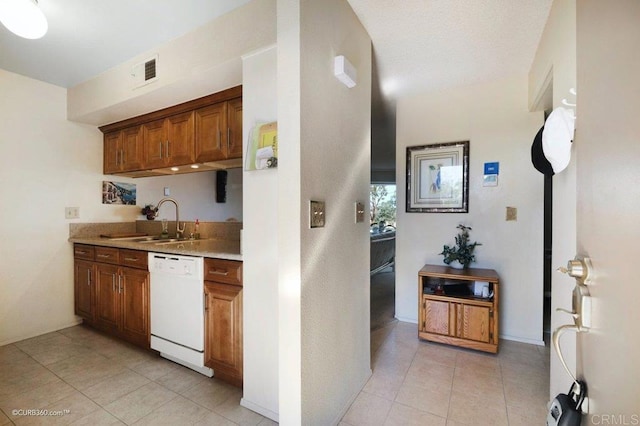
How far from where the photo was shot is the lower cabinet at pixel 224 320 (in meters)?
1.81

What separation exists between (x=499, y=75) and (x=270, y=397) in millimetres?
3178

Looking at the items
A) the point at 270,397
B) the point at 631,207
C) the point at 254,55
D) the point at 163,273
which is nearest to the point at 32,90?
the point at 163,273

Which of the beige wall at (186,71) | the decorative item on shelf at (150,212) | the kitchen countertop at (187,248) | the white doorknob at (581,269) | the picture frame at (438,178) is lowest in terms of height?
the kitchen countertop at (187,248)

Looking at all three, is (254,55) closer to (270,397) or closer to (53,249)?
(270,397)

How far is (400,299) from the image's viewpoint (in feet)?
10.2

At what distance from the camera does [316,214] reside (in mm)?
1398

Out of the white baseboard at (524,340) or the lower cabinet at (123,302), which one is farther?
the white baseboard at (524,340)

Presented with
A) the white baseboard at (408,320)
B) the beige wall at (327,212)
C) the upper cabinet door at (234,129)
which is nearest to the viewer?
the beige wall at (327,212)

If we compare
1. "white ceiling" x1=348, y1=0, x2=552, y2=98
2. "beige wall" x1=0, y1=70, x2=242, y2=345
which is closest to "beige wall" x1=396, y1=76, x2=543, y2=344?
"white ceiling" x1=348, y1=0, x2=552, y2=98

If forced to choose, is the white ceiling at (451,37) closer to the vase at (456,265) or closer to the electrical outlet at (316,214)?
the electrical outlet at (316,214)

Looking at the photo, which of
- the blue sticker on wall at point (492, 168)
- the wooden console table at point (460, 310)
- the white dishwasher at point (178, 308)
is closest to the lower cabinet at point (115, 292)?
the white dishwasher at point (178, 308)

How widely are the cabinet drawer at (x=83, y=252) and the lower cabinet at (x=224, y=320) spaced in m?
1.70

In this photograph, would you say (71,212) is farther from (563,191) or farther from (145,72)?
(563,191)

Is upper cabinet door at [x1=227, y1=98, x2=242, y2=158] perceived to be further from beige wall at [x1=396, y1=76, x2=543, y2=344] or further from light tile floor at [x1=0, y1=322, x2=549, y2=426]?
beige wall at [x1=396, y1=76, x2=543, y2=344]
